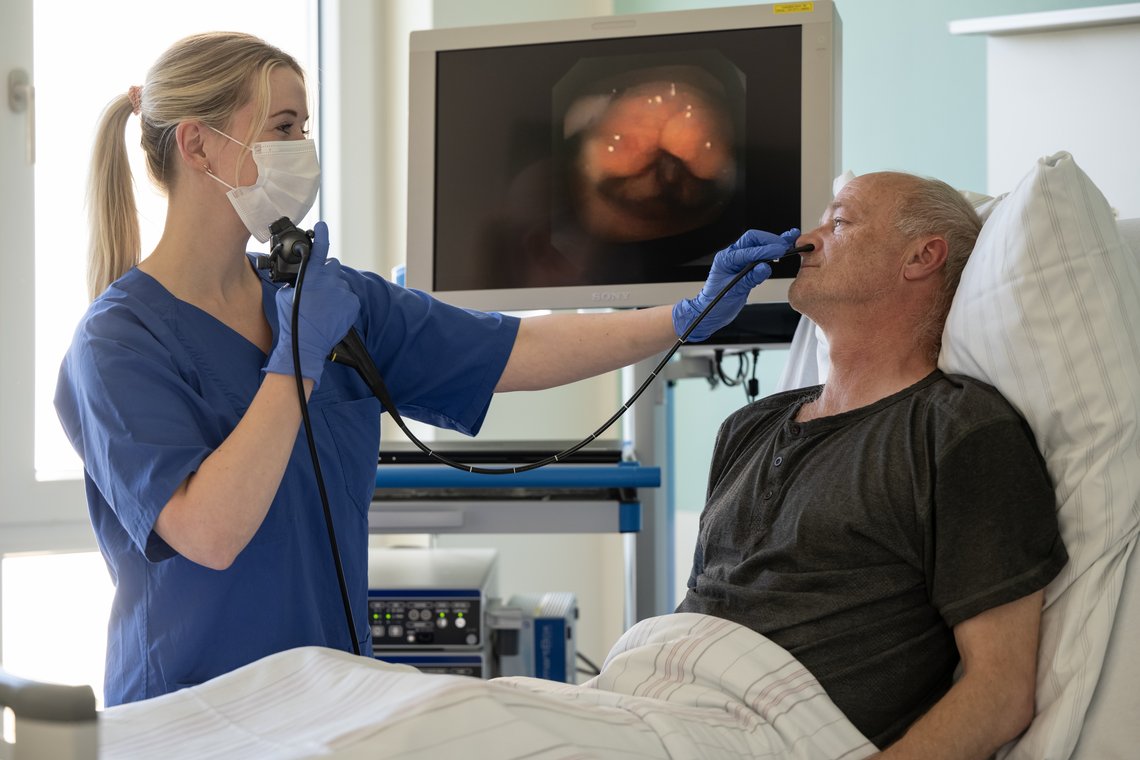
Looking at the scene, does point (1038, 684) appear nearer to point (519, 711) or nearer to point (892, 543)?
point (892, 543)

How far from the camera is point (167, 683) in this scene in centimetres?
128

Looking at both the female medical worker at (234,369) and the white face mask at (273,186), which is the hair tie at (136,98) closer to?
the female medical worker at (234,369)

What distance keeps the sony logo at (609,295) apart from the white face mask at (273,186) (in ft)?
1.75

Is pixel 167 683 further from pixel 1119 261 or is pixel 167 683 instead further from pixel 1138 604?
pixel 1119 261

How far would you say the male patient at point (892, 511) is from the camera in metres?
1.13

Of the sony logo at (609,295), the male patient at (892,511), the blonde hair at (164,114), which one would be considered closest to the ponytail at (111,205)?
the blonde hair at (164,114)

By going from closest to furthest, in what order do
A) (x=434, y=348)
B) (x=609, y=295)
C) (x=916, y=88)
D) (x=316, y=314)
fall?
(x=316, y=314) < (x=434, y=348) < (x=609, y=295) < (x=916, y=88)

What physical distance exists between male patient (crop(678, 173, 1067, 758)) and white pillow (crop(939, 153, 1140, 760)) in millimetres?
27

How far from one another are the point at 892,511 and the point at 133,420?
2.64 feet

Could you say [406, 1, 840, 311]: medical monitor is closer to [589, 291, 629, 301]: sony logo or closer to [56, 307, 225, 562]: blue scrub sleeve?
[589, 291, 629, 301]: sony logo

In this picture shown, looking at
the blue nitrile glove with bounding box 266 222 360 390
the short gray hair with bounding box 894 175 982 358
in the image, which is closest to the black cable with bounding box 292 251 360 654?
the blue nitrile glove with bounding box 266 222 360 390

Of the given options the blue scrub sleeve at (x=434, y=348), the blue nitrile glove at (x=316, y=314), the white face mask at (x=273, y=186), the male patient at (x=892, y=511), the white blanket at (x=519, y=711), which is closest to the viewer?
the white blanket at (x=519, y=711)

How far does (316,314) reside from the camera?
4.23ft

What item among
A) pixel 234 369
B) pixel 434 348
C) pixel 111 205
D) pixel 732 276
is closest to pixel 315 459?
pixel 234 369
